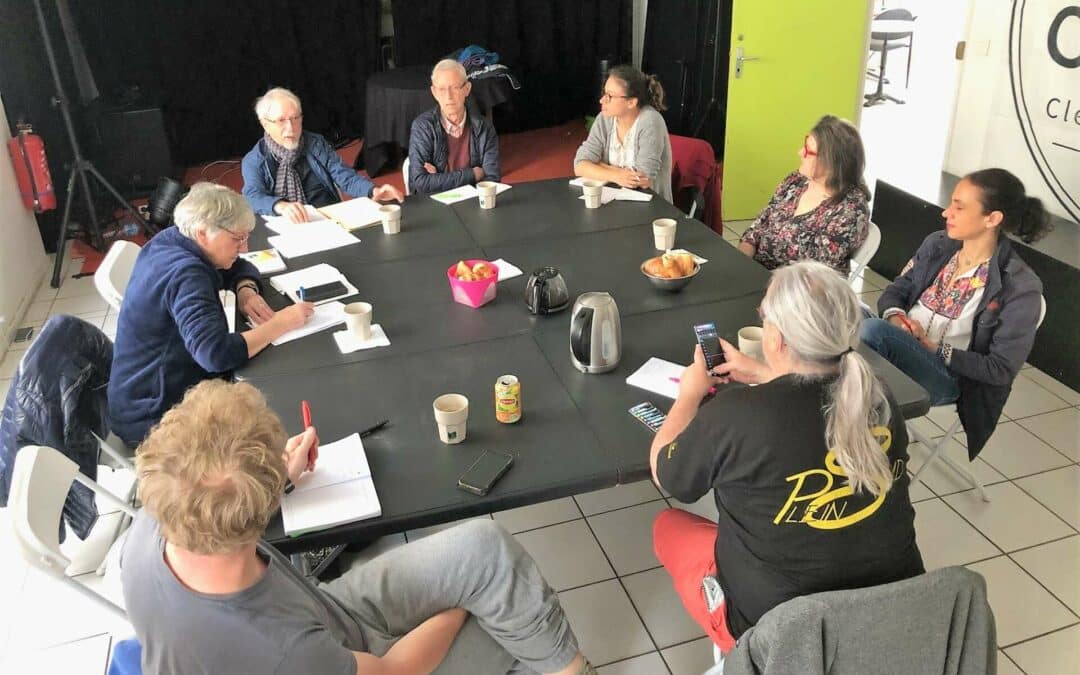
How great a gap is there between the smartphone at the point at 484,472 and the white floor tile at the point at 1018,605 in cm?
154

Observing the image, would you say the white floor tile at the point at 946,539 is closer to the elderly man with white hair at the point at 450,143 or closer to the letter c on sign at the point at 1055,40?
the elderly man with white hair at the point at 450,143

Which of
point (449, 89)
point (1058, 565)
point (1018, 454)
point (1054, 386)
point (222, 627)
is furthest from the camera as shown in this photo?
point (449, 89)

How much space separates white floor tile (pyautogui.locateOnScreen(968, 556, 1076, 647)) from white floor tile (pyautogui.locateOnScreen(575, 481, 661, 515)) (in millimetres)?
1058

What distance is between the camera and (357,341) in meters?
2.30

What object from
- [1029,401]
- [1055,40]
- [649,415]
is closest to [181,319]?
[649,415]

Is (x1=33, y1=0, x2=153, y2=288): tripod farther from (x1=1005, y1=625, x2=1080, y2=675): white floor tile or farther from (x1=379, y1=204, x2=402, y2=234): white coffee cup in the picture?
(x1=1005, y1=625, x2=1080, y2=675): white floor tile

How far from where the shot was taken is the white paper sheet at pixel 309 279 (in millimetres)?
2611

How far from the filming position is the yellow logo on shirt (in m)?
1.49

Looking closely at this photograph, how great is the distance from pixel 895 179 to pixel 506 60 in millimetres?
3690

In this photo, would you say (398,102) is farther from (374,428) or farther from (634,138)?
(374,428)

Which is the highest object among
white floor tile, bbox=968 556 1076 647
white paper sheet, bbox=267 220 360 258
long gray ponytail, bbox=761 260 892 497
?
long gray ponytail, bbox=761 260 892 497

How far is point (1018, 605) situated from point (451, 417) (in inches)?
73.2

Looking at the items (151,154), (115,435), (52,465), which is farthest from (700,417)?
(151,154)

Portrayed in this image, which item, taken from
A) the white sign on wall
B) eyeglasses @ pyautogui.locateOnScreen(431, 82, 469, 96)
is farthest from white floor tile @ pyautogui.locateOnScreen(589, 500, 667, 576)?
the white sign on wall
